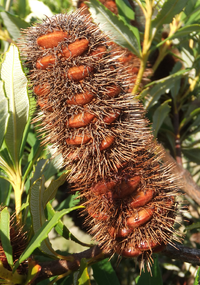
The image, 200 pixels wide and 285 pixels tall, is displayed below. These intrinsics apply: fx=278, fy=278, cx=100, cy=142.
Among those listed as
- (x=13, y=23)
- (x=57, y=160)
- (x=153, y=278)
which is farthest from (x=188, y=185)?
(x=13, y=23)

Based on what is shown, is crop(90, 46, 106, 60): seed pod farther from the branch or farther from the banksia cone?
the branch

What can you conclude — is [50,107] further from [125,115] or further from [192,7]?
[192,7]

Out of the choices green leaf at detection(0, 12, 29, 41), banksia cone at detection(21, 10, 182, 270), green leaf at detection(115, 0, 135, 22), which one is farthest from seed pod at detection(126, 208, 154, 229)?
green leaf at detection(0, 12, 29, 41)

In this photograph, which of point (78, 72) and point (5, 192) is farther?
point (5, 192)

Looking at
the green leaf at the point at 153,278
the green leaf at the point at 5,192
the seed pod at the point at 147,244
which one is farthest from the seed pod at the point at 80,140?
the green leaf at the point at 153,278

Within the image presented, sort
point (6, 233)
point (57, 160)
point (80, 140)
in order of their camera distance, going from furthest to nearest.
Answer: point (57, 160)
point (80, 140)
point (6, 233)

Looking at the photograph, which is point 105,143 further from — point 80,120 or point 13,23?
point 13,23

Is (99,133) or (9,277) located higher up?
(99,133)
